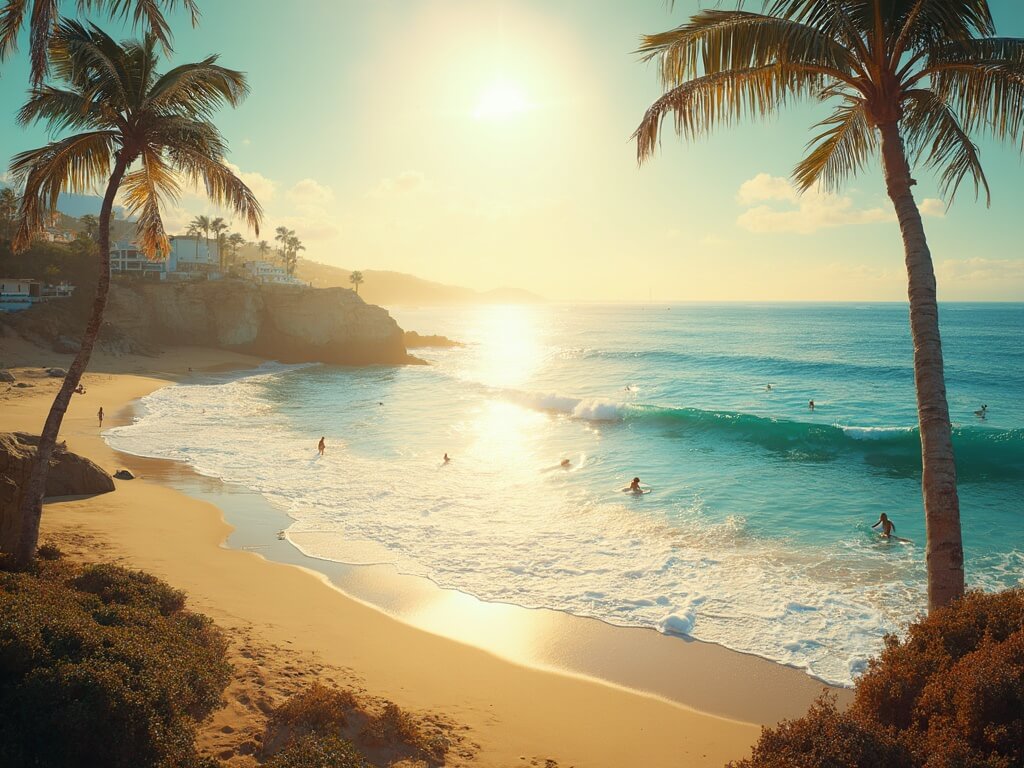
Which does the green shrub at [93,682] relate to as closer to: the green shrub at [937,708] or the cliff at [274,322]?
the green shrub at [937,708]

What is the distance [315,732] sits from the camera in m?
6.27

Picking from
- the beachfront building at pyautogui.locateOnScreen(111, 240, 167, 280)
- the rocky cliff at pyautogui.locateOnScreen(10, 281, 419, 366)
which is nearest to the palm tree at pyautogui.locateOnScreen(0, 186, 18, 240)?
the beachfront building at pyautogui.locateOnScreen(111, 240, 167, 280)

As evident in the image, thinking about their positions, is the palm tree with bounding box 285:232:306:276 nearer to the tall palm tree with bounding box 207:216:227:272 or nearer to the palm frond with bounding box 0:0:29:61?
the tall palm tree with bounding box 207:216:227:272

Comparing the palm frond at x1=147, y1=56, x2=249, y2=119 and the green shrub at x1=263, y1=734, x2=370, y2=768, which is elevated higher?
the palm frond at x1=147, y1=56, x2=249, y2=119

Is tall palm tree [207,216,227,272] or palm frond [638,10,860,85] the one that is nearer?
palm frond [638,10,860,85]

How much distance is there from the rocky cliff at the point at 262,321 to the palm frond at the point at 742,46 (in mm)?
55885

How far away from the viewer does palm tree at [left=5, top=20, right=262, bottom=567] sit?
27.8ft

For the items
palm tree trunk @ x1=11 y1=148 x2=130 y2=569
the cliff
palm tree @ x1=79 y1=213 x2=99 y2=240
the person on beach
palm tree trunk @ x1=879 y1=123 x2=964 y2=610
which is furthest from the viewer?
palm tree @ x1=79 y1=213 x2=99 y2=240

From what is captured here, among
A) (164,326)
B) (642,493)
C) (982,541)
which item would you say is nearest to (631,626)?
(642,493)

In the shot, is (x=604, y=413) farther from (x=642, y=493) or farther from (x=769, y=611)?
(x=769, y=611)

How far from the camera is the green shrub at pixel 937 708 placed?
4305mm

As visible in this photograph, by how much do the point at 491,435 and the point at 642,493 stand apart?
11421mm

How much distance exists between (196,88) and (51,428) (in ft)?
18.4

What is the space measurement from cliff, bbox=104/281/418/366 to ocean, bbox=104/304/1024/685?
11.9 m
